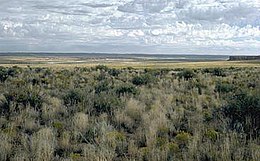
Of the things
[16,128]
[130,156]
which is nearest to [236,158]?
[130,156]

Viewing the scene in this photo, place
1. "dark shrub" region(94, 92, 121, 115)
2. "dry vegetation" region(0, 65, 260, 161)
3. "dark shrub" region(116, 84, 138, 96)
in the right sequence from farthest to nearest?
"dark shrub" region(116, 84, 138, 96) → "dark shrub" region(94, 92, 121, 115) → "dry vegetation" region(0, 65, 260, 161)

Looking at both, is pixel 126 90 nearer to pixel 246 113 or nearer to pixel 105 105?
pixel 105 105

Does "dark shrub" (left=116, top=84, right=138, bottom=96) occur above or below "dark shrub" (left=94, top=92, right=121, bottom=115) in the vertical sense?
below

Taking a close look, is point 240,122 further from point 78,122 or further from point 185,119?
point 78,122

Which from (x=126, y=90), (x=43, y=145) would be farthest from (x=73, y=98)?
(x=43, y=145)

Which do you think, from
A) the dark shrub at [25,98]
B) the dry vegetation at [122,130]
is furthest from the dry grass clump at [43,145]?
the dark shrub at [25,98]

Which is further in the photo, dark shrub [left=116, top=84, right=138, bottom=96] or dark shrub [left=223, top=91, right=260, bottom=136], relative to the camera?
dark shrub [left=116, top=84, right=138, bottom=96]

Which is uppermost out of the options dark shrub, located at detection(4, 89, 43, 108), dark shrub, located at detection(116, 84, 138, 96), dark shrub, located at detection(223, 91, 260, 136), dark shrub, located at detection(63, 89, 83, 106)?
dark shrub, located at detection(223, 91, 260, 136)

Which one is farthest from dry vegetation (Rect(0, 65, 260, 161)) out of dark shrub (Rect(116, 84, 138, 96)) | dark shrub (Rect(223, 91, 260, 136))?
dark shrub (Rect(116, 84, 138, 96))

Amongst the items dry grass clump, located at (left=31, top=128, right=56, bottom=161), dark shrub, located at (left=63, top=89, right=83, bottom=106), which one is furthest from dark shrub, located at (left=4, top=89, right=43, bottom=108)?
dry grass clump, located at (left=31, top=128, right=56, bottom=161)

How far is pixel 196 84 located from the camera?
80.1ft

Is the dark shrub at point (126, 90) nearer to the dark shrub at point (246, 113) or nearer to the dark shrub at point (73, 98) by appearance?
the dark shrub at point (73, 98)

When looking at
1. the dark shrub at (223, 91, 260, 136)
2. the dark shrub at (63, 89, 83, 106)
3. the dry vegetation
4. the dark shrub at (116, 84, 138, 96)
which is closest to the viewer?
the dry vegetation

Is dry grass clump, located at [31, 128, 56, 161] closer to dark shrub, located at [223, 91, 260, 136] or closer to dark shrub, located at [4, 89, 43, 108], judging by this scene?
dark shrub, located at [223, 91, 260, 136]
